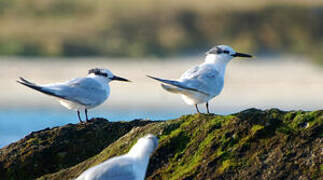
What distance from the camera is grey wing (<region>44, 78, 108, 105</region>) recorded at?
32.3 feet

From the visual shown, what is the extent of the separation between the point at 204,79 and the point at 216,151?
214cm

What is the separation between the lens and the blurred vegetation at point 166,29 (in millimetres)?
24797

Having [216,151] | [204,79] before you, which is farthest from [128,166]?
[204,79]

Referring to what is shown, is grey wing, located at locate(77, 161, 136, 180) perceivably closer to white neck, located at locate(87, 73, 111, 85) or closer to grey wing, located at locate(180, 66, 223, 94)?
grey wing, located at locate(180, 66, 223, 94)

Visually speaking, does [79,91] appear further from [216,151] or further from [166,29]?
[166,29]

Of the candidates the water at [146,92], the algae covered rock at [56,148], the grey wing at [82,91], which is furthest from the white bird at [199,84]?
the water at [146,92]

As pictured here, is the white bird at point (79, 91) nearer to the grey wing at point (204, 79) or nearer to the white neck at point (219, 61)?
the grey wing at point (204, 79)

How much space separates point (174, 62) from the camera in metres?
24.0

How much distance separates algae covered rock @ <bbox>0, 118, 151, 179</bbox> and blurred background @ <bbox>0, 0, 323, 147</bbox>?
10.0 meters

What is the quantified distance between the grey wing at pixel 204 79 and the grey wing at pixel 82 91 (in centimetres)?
108

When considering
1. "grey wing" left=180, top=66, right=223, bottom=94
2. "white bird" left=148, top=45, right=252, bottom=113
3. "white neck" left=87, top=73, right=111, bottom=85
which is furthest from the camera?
"white neck" left=87, top=73, right=111, bottom=85

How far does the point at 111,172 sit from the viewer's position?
686 centimetres

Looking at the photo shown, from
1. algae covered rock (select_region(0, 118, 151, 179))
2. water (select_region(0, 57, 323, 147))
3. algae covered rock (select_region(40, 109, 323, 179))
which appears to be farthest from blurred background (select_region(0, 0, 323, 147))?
algae covered rock (select_region(40, 109, 323, 179))

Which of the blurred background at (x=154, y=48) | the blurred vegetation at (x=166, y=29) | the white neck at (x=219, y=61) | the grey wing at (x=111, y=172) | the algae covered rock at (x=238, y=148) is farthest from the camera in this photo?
the blurred vegetation at (x=166, y=29)
